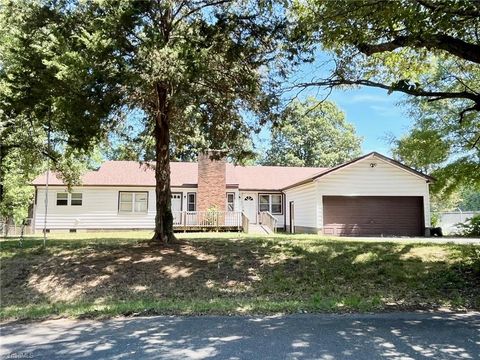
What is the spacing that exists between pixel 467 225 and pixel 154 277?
18.8 m

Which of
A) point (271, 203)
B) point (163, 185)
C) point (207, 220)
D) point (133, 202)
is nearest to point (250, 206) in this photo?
point (271, 203)

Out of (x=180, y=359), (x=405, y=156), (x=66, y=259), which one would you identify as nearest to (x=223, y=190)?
(x=405, y=156)

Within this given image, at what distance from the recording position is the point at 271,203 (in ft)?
96.5

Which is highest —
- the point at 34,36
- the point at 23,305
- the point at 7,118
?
the point at 34,36

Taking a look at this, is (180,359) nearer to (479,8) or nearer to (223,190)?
(479,8)

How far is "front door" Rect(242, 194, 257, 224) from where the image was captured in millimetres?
28875

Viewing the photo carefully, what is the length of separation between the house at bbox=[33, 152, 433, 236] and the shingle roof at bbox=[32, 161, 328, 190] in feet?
0.21

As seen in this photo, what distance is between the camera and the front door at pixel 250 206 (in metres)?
28.9

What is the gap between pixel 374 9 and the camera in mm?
7723

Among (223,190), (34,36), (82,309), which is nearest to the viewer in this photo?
(82,309)

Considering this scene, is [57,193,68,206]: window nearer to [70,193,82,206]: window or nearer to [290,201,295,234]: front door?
[70,193,82,206]: window

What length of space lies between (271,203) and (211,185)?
211 inches

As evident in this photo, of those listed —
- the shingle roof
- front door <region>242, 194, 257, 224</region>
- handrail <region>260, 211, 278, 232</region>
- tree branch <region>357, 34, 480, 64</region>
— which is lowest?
handrail <region>260, 211, 278, 232</region>

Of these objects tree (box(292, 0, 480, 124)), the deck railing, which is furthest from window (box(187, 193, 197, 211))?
tree (box(292, 0, 480, 124))
